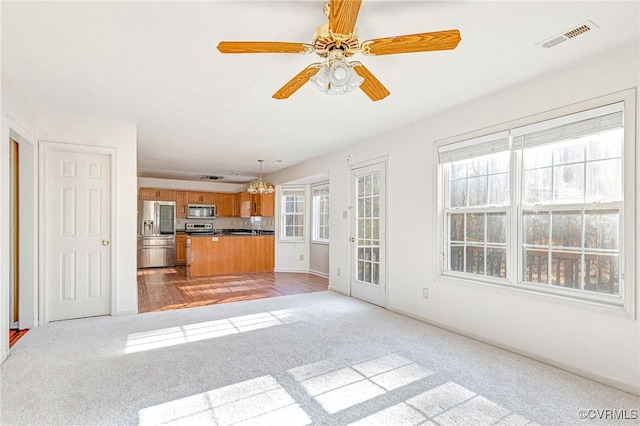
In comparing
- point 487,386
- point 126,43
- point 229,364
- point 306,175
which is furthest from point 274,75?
point 306,175

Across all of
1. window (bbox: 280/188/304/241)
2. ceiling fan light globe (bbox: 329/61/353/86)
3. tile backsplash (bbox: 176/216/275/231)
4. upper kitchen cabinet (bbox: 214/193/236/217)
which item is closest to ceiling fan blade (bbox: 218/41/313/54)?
ceiling fan light globe (bbox: 329/61/353/86)

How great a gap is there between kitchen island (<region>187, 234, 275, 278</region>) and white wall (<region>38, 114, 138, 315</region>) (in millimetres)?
2910

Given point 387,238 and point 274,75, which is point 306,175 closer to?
point 387,238

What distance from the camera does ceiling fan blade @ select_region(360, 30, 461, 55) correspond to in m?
1.71

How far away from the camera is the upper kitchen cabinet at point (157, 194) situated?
8758 mm

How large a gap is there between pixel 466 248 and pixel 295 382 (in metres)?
2.23

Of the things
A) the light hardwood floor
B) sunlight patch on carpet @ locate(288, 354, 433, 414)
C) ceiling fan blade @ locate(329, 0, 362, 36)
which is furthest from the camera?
the light hardwood floor

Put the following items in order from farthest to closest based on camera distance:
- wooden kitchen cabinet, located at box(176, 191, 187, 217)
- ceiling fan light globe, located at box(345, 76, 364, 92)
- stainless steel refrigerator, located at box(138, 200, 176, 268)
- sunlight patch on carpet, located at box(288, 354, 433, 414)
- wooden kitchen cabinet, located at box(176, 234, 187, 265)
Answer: wooden kitchen cabinet, located at box(176, 191, 187, 217) → wooden kitchen cabinet, located at box(176, 234, 187, 265) → stainless steel refrigerator, located at box(138, 200, 176, 268) → sunlight patch on carpet, located at box(288, 354, 433, 414) → ceiling fan light globe, located at box(345, 76, 364, 92)

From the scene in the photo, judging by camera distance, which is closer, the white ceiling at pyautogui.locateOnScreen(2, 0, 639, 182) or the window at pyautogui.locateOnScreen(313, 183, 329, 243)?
the white ceiling at pyautogui.locateOnScreen(2, 0, 639, 182)

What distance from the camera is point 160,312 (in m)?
4.25

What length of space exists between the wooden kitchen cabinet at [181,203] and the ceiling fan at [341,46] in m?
7.96

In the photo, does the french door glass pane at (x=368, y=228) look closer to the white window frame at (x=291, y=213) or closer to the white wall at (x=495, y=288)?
the white wall at (x=495, y=288)

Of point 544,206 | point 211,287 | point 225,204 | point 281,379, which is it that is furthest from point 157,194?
point 544,206

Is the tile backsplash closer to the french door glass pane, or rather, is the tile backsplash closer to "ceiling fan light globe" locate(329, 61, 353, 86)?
the french door glass pane
